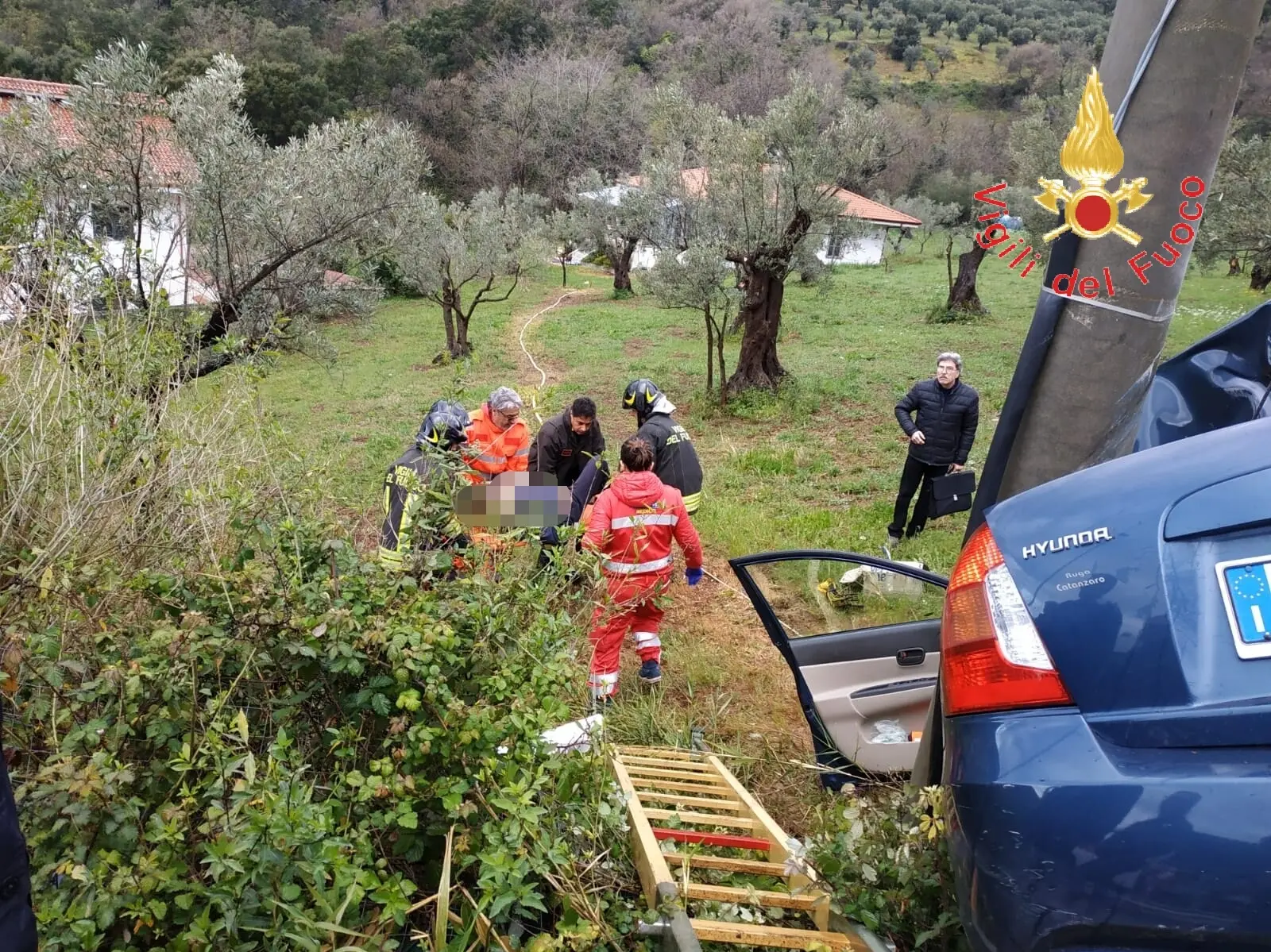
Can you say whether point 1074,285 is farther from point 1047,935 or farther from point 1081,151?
point 1047,935

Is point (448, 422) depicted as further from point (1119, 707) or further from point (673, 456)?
point (1119, 707)

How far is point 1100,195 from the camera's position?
1680 mm

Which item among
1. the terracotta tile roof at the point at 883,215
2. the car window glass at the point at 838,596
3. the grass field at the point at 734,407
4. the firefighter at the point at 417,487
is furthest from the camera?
the terracotta tile roof at the point at 883,215

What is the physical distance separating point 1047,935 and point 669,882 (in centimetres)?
87

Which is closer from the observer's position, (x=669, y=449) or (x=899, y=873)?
(x=899, y=873)

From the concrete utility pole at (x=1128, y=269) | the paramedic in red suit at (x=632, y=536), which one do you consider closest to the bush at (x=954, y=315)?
the paramedic in red suit at (x=632, y=536)

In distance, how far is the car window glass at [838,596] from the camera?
3879 mm

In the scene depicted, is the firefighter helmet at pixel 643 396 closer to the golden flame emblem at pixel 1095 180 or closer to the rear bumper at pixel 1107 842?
the golden flame emblem at pixel 1095 180

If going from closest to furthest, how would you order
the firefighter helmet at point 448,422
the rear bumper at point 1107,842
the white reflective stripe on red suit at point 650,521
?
1. the rear bumper at point 1107,842
2. the firefighter helmet at point 448,422
3. the white reflective stripe on red suit at point 650,521

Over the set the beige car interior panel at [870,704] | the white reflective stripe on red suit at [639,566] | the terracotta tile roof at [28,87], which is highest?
the terracotta tile roof at [28,87]

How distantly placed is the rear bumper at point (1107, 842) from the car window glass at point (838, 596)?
2.34 m

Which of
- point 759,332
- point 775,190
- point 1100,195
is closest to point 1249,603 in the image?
point 1100,195

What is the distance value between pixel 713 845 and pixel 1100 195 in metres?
2.10

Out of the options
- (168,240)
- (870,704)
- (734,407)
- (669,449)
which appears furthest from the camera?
(734,407)
